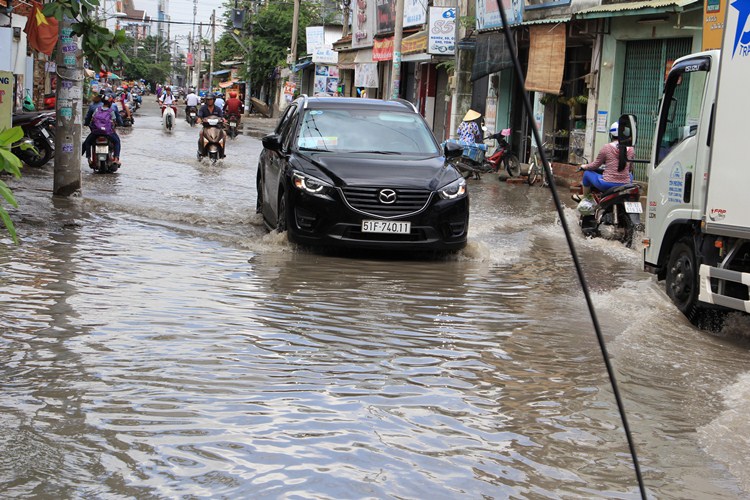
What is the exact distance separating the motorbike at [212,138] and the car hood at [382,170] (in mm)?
13037

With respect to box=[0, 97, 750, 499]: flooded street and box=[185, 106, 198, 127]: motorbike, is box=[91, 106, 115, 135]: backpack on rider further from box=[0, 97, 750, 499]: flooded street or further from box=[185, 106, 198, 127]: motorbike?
box=[185, 106, 198, 127]: motorbike

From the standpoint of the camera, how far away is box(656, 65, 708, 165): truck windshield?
327 inches

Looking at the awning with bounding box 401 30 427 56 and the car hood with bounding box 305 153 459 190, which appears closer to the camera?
the car hood with bounding box 305 153 459 190

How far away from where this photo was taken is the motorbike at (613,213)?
13.2 meters

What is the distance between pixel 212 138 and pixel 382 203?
1402cm

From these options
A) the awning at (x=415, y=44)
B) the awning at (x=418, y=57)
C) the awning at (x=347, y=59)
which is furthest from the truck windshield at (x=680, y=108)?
the awning at (x=347, y=59)

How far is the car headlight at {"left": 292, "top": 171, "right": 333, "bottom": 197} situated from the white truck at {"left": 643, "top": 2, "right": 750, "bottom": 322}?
306cm

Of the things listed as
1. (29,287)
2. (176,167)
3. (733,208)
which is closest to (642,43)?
(176,167)

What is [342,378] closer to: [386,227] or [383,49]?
[386,227]

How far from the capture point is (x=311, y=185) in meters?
10.2

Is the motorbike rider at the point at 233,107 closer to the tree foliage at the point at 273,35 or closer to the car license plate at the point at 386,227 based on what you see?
the car license plate at the point at 386,227

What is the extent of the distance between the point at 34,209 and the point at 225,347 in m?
7.60

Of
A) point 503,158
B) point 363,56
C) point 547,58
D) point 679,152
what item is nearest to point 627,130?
point 679,152

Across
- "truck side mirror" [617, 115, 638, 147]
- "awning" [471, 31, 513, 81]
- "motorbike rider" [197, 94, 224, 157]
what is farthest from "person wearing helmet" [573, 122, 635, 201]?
"awning" [471, 31, 513, 81]
